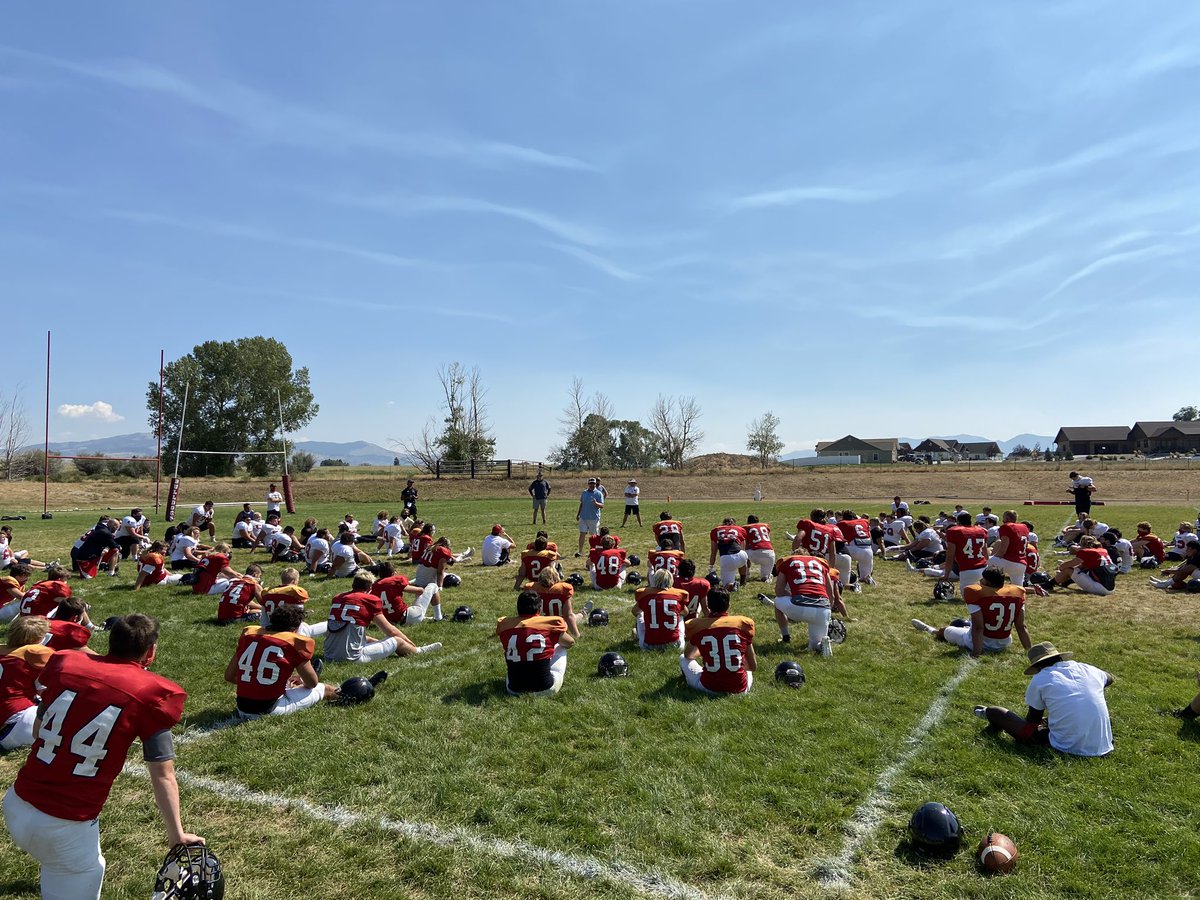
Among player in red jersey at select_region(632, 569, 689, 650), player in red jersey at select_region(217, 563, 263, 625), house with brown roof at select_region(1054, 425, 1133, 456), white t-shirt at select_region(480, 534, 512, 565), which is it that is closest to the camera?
player in red jersey at select_region(632, 569, 689, 650)

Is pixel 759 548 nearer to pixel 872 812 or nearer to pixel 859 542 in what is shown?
pixel 859 542

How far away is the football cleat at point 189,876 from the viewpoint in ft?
13.4

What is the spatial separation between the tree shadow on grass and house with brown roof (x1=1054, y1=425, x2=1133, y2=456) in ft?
422

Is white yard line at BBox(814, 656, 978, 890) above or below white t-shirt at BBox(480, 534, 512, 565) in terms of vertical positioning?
below

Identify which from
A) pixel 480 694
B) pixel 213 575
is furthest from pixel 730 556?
pixel 213 575

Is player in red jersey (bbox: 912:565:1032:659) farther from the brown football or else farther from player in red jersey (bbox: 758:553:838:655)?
the brown football

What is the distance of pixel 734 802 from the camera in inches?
233

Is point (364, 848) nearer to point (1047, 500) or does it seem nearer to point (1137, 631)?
point (1137, 631)

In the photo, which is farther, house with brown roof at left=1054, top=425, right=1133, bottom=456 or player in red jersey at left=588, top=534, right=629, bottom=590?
house with brown roof at left=1054, top=425, right=1133, bottom=456

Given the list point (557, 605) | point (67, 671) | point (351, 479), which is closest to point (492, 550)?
point (557, 605)

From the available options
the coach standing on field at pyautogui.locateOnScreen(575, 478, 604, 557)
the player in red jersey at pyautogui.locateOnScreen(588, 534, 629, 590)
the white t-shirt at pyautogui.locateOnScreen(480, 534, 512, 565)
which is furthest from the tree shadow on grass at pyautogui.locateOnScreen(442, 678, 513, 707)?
the coach standing on field at pyautogui.locateOnScreen(575, 478, 604, 557)

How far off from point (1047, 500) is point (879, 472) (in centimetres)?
1472

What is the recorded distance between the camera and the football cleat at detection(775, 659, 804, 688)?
8.70 meters

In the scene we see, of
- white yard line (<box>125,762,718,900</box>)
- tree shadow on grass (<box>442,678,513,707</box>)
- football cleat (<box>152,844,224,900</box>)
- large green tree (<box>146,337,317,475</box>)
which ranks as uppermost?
large green tree (<box>146,337,317,475</box>)
